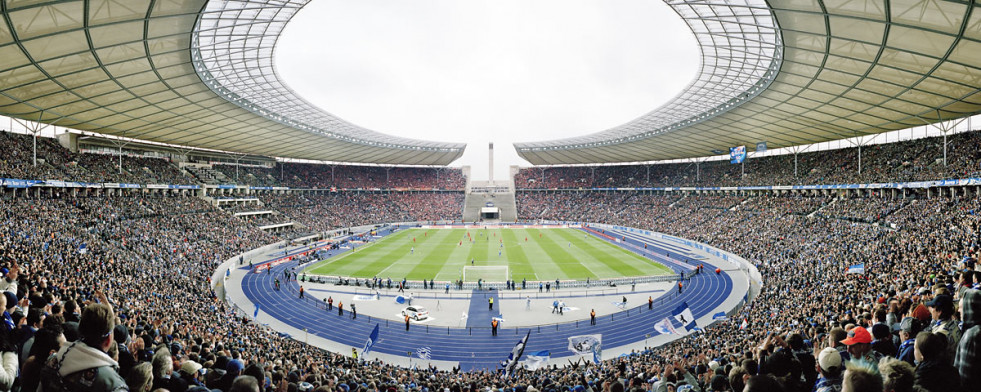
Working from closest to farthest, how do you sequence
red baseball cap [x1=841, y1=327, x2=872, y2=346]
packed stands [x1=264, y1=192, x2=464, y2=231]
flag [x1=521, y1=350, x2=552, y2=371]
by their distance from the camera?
red baseball cap [x1=841, y1=327, x2=872, y2=346] < flag [x1=521, y1=350, x2=552, y2=371] < packed stands [x1=264, y1=192, x2=464, y2=231]

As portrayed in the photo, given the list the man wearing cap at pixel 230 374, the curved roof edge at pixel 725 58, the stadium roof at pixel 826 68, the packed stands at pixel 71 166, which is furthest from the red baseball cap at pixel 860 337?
the packed stands at pixel 71 166

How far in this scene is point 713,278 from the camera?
3353 cm

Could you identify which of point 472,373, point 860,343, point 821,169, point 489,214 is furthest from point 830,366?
point 489,214

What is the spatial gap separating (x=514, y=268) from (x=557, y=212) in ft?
153

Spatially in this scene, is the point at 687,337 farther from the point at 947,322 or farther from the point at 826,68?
the point at 947,322

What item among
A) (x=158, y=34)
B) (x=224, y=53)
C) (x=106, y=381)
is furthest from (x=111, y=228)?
(x=106, y=381)

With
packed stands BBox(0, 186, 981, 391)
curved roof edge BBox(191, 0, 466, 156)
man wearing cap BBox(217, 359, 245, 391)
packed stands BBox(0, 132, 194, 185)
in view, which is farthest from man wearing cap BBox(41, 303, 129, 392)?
packed stands BBox(0, 132, 194, 185)

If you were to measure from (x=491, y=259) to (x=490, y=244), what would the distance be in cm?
1019

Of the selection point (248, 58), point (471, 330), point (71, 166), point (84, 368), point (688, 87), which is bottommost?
point (471, 330)

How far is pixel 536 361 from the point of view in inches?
720

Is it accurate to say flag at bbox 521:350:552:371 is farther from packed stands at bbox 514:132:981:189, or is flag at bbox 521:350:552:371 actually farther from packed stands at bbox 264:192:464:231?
packed stands at bbox 264:192:464:231

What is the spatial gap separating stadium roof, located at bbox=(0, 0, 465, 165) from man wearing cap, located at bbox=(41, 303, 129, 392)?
1818 centimetres

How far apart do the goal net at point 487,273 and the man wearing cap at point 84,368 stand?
31010mm

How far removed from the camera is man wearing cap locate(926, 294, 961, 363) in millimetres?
4367
